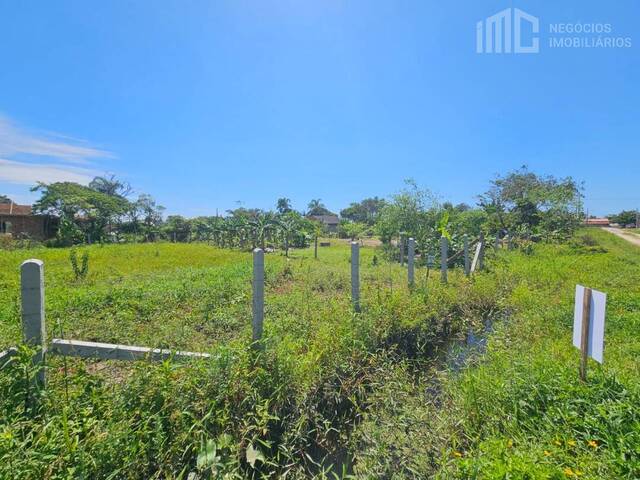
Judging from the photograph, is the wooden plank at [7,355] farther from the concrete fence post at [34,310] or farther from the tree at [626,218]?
the tree at [626,218]

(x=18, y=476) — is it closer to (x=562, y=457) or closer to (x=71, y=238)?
(x=562, y=457)

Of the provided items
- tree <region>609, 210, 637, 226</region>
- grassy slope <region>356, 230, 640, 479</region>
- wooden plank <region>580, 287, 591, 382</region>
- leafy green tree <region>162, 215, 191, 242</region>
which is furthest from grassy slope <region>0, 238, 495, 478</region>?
tree <region>609, 210, 637, 226</region>

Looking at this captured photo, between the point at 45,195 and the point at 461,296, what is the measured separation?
3364 cm

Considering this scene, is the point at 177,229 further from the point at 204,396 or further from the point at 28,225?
the point at 204,396

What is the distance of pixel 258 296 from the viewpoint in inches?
127

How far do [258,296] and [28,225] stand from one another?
1294 inches

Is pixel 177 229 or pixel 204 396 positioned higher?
pixel 177 229

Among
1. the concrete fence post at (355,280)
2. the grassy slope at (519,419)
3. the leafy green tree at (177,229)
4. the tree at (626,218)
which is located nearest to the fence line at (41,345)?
the grassy slope at (519,419)

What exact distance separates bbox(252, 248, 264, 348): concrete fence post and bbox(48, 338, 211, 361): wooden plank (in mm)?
670

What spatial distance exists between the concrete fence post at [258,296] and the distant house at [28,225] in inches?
1219

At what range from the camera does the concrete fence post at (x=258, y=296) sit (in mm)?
3167

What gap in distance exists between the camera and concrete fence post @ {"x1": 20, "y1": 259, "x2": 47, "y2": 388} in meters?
2.26

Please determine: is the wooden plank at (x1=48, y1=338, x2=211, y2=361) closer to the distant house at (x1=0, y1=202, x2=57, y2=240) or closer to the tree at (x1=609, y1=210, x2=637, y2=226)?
the distant house at (x1=0, y1=202, x2=57, y2=240)

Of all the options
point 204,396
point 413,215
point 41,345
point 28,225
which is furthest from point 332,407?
point 28,225
